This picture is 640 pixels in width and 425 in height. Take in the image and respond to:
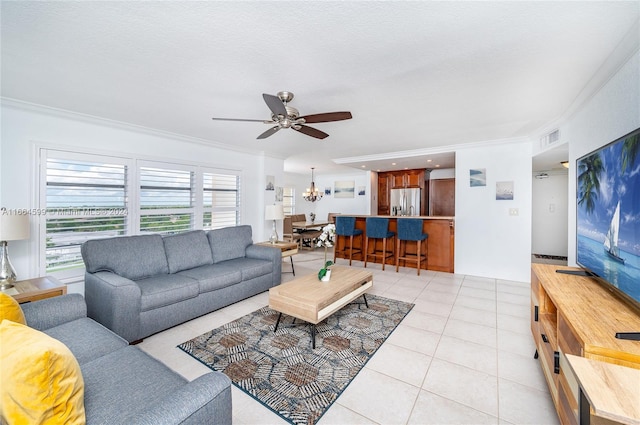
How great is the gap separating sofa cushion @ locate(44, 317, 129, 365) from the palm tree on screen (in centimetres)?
326

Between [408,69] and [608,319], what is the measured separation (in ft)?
6.57

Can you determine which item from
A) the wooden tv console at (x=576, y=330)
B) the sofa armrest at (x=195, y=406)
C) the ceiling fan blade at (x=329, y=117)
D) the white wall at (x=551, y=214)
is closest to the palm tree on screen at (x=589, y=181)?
the wooden tv console at (x=576, y=330)

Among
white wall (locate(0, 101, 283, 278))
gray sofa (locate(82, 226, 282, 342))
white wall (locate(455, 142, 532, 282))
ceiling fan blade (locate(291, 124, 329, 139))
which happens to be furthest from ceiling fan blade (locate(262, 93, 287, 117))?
white wall (locate(455, 142, 532, 282))

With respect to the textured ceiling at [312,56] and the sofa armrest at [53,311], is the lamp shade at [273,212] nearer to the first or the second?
the textured ceiling at [312,56]

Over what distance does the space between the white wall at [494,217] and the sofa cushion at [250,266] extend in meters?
3.54

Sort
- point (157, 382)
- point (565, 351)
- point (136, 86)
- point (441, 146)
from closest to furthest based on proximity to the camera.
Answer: point (157, 382) → point (565, 351) → point (136, 86) → point (441, 146)

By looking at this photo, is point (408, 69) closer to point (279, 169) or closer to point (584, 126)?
point (584, 126)

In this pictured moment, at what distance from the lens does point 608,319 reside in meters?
1.31

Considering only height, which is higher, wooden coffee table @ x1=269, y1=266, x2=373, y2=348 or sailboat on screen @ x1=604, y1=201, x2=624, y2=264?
sailboat on screen @ x1=604, y1=201, x2=624, y2=264

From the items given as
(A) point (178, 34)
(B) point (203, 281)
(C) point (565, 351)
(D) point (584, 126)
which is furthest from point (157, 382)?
(D) point (584, 126)

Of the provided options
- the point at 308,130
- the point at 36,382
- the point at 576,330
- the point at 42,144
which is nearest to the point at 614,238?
the point at 576,330

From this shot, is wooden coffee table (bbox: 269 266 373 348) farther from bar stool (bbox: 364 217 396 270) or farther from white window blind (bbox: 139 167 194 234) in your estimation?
white window blind (bbox: 139 167 194 234)

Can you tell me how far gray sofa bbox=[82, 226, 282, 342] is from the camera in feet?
7.94

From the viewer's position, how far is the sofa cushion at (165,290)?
8.28 feet
